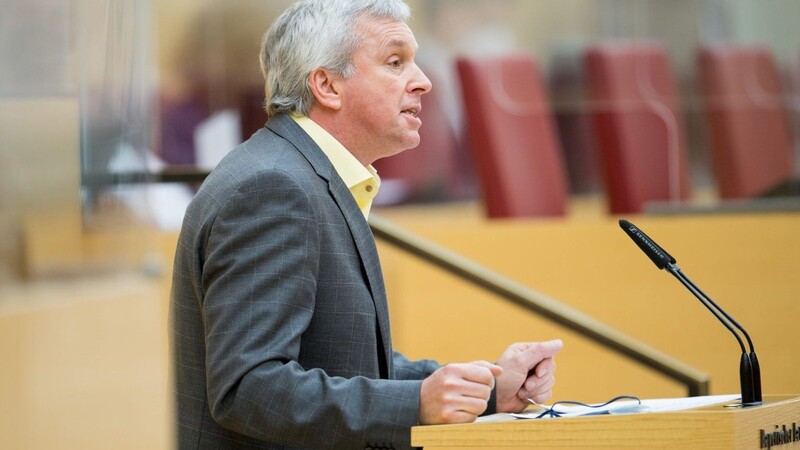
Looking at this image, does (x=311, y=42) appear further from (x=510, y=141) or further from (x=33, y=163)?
(x=510, y=141)

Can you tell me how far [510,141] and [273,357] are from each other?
290 centimetres

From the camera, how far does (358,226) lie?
1.71 meters

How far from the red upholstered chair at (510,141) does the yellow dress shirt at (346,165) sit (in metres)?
2.41

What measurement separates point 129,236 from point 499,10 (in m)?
3.65

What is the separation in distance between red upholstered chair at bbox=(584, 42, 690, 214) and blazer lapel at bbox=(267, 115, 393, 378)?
2.68 meters

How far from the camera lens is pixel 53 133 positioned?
124 cm

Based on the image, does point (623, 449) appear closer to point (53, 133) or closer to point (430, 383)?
point (430, 383)

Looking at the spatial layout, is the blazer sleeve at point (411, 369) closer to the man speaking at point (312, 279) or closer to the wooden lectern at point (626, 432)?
the man speaking at point (312, 279)

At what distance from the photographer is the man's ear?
180 centimetres

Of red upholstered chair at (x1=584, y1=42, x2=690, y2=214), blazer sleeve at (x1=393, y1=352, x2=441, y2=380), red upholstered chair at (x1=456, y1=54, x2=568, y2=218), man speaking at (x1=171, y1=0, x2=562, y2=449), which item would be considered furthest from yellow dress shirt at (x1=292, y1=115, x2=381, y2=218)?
red upholstered chair at (x1=584, y1=42, x2=690, y2=214)

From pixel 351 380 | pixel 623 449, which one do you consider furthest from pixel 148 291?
pixel 623 449

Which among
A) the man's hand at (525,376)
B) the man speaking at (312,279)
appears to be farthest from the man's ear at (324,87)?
the man's hand at (525,376)

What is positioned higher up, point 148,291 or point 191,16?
point 191,16

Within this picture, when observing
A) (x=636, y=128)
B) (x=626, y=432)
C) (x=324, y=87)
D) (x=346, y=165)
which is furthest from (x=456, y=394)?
(x=636, y=128)
